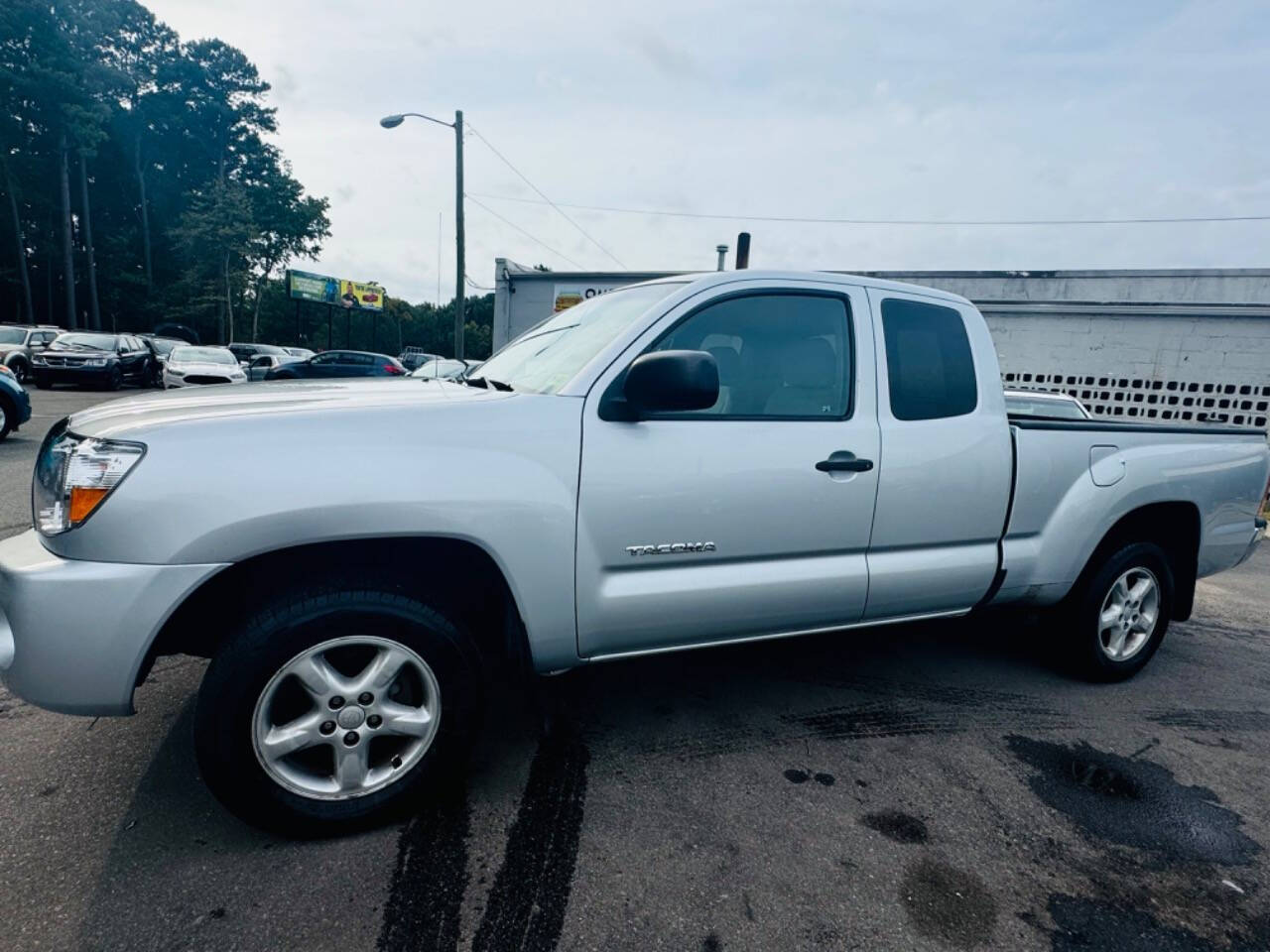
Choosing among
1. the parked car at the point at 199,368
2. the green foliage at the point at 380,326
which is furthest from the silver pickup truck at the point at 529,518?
the green foliage at the point at 380,326

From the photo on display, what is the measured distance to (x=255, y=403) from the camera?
2232 millimetres

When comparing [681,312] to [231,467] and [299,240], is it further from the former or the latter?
[299,240]

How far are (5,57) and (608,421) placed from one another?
47.0m

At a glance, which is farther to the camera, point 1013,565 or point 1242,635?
point 1242,635

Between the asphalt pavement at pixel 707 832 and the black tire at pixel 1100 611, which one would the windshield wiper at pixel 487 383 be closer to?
the asphalt pavement at pixel 707 832

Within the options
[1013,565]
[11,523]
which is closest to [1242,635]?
[1013,565]

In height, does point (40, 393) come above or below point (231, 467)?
below

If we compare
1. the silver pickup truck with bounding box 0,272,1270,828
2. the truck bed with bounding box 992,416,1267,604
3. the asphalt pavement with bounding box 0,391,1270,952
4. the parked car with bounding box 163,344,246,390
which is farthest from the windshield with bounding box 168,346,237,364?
the truck bed with bounding box 992,416,1267,604

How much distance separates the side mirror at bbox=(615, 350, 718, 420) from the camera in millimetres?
2191

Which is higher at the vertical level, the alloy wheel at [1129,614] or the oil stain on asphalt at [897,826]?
the alloy wheel at [1129,614]

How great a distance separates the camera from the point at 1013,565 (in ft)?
10.3

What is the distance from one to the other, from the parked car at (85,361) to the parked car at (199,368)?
2120mm

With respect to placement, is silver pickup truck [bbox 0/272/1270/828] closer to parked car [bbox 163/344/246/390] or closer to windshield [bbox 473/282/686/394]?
windshield [bbox 473/282/686/394]

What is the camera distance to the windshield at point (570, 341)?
2.59 metres
